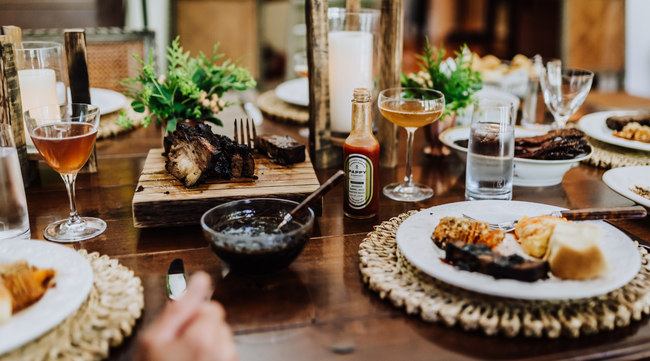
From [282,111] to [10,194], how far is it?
1.23 metres

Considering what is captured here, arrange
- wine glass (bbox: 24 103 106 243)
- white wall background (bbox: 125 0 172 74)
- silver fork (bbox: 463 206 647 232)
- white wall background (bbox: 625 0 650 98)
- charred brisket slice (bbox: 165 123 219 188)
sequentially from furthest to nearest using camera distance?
1. white wall background (bbox: 625 0 650 98)
2. white wall background (bbox: 125 0 172 74)
3. charred brisket slice (bbox: 165 123 219 188)
4. wine glass (bbox: 24 103 106 243)
5. silver fork (bbox: 463 206 647 232)

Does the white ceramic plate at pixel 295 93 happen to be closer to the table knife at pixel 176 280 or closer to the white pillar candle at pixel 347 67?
the white pillar candle at pixel 347 67

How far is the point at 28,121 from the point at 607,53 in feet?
10.8

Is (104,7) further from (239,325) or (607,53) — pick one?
(239,325)

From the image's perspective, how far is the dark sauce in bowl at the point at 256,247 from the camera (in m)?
0.84

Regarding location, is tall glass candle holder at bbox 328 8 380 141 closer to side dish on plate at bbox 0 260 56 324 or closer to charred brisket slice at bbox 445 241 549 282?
charred brisket slice at bbox 445 241 549 282

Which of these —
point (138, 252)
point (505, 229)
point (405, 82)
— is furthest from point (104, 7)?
point (505, 229)

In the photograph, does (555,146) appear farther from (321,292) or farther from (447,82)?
(321,292)

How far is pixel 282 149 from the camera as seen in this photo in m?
1.33

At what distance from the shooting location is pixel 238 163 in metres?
1.23

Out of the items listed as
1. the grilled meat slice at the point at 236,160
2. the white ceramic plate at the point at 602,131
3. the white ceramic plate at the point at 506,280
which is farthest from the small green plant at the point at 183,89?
the white ceramic plate at the point at 602,131

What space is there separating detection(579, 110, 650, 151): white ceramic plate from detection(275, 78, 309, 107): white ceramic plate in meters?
1.07

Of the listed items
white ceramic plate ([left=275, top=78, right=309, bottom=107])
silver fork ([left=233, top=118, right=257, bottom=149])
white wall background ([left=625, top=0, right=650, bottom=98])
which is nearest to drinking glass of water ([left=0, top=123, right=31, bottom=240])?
silver fork ([left=233, top=118, right=257, bottom=149])

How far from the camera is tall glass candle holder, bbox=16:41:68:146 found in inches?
54.2
